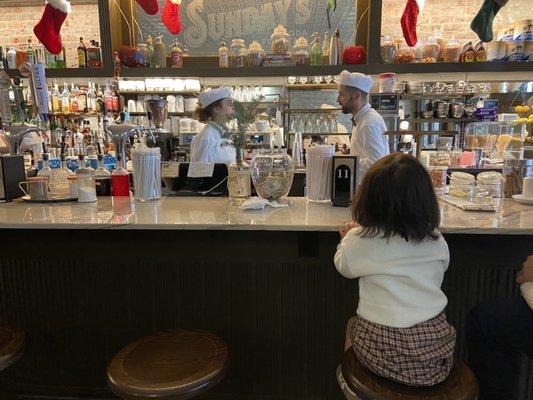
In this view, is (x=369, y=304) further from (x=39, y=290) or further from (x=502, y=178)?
(x=39, y=290)

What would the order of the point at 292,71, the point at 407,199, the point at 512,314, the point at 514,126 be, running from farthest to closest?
1. the point at 292,71
2. the point at 514,126
3. the point at 512,314
4. the point at 407,199

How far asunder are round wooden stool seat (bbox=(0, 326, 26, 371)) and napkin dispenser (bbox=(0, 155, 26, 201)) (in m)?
0.77

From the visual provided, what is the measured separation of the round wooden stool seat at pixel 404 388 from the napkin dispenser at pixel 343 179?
2.71 ft

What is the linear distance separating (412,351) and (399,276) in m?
0.22

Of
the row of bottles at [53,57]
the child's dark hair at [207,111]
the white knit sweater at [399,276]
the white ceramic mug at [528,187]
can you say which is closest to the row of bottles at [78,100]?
the row of bottles at [53,57]

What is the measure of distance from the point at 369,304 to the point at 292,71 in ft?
12.6

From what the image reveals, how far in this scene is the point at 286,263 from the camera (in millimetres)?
1886

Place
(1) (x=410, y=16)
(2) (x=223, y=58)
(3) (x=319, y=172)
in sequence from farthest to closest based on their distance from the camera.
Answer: (2) (x=223, y=58) < (1) (x=410, y=16) < (3) (x=319, y=172)

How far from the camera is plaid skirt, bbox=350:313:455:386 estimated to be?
1253 mm

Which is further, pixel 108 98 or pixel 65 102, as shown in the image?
pixel 65 102

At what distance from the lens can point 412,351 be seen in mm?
1257

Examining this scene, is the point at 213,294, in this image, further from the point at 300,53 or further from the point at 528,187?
the point at 300,53

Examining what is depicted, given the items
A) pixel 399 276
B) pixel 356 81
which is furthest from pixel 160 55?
pixel 399 276

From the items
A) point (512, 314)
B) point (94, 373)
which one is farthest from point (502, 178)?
point (94, 373)
